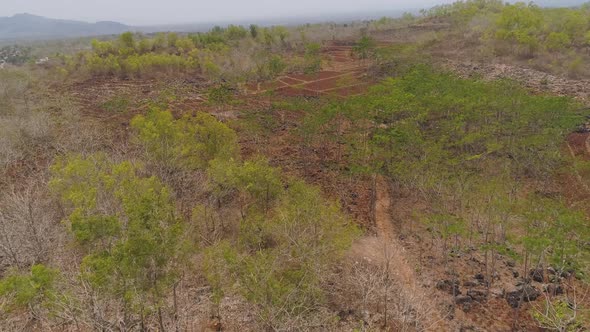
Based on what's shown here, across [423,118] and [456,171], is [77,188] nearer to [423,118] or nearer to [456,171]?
[456,171]

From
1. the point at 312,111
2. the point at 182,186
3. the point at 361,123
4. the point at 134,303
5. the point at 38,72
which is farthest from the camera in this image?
the point at 38,72

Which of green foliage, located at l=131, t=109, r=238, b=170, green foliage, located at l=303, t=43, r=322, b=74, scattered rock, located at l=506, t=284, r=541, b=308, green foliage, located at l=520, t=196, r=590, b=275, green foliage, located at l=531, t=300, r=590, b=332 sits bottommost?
scattered rock, located at l=506, t=284, r=541, b=308

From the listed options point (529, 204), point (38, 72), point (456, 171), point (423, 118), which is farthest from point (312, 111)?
point (38, 72)

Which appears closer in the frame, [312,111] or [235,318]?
[235,318]

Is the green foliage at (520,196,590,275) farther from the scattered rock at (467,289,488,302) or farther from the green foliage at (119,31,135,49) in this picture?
the green foliage at (119,31,135,49)

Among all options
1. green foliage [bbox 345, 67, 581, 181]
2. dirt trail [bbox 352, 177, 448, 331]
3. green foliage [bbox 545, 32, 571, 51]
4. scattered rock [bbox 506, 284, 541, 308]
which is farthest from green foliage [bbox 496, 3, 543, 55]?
scattered rock [bbox 506, 284, 541, 308]

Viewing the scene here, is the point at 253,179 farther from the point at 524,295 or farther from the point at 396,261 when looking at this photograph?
the point at 524,295

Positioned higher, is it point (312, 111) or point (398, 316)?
point (312, 111)
